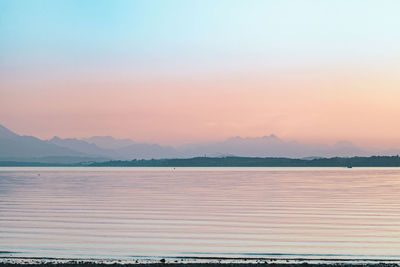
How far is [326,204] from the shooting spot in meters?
38.8

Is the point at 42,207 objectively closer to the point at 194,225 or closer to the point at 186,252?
the point at 194,225

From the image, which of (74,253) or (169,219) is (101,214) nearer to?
(169,219)

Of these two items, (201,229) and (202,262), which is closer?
(202,262)

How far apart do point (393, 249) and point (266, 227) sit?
7.45m

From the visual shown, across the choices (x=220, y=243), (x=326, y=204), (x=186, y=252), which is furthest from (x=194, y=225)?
(x=326, y=204)

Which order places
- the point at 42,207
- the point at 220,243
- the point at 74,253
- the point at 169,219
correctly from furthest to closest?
the point at 42,207 < the point at 169,219 < the point at 220,243 < the point at 74,253

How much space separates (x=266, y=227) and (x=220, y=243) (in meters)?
5.59

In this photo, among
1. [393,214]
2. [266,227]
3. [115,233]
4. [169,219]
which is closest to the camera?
[115,233]

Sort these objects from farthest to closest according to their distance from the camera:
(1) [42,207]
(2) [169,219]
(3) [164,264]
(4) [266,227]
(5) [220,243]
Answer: (1) [42,207], (2) [169,219], (4) [266,227], (5) [220,243], (3) [164,264]

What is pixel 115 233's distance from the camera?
2395cm

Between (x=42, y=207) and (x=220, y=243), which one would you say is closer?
(x=220, y=243)

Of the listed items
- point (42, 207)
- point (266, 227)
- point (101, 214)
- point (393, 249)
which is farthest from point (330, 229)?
point (42, 207)

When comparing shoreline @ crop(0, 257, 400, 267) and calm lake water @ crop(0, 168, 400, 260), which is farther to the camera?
calm lake water @ crop(0, 168, 400, 260)

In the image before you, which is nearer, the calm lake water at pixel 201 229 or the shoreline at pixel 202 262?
the shoreline at pixel 202 262
